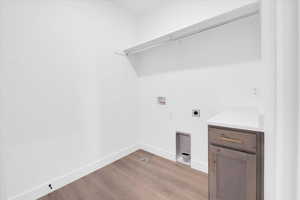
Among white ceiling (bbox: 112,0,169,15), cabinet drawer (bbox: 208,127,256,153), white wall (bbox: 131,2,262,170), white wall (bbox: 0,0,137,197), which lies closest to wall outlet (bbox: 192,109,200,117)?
white wall (bbox: 131,2,262,170)

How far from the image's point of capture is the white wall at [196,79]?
176cm

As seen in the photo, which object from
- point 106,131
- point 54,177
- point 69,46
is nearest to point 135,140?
point 106,131

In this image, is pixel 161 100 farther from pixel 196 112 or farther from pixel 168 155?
pixel 168 155

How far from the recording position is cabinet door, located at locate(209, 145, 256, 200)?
3.91 ft

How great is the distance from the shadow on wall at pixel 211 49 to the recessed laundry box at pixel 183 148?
1079 mm

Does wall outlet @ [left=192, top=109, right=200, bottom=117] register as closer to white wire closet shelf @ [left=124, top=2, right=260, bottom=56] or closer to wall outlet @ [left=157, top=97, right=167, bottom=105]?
wall outlet @ [left=157, top=97, right=167, bottom=105]

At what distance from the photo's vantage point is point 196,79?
2.18 m

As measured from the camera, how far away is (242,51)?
178cm

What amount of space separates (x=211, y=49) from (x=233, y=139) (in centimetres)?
126

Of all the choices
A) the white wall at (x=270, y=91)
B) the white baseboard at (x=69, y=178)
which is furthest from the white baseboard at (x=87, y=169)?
the white wall at (x=270, y=91)

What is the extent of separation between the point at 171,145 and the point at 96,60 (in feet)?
5.94

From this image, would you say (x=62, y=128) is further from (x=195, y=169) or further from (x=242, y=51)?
(x=242, y=51)

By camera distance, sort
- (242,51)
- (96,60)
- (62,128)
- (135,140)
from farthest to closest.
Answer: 1. (135,140)
2. (96,60)
3. (62,128)
4. (242,51)

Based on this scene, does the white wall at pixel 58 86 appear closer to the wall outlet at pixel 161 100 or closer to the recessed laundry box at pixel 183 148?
the wall outlet at pixel 161 100
